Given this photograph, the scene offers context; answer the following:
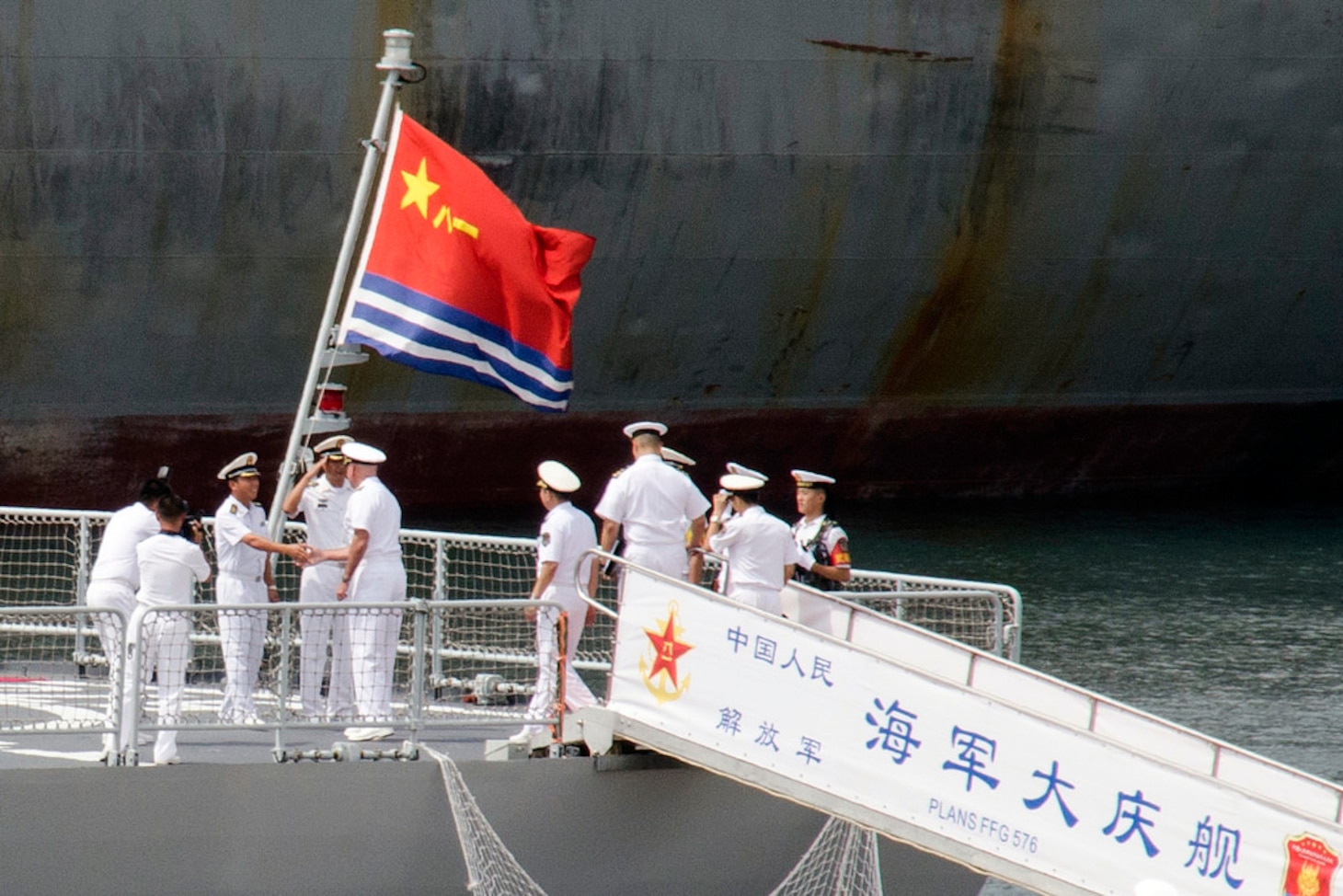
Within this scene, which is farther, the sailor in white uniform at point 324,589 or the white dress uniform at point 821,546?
→ the white dress uniform at point 821,546

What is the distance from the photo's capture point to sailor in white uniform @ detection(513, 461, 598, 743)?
8.48 m

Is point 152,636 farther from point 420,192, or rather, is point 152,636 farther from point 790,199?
point 790,199

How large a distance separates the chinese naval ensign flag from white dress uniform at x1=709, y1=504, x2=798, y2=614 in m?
1.20

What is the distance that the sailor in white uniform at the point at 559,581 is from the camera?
8477 millimetres

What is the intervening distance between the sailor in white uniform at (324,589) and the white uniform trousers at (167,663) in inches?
21.3

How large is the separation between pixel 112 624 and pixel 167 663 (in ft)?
1.47

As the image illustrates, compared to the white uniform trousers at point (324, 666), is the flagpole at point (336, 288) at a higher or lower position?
higher

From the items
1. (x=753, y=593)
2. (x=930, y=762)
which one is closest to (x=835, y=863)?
(x=930, y=762)

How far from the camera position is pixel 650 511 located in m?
9.16

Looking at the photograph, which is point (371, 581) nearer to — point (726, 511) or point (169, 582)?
point (169, 582)

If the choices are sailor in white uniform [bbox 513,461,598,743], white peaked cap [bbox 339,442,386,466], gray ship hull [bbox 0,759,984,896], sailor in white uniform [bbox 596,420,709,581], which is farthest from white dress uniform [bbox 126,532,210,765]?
sailor in white uniform [bbox 596,420,709,581]

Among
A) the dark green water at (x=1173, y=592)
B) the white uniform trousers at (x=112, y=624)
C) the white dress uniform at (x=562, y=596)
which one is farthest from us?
the dark green water at (x=1173, y=592)

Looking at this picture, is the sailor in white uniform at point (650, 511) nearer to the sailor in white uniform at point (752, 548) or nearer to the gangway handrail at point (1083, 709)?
the sailor in white uniform at point (752, 548)

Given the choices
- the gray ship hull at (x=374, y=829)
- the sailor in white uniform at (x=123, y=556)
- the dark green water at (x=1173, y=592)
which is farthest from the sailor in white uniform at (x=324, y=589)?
the dark green water at (x=1173, y=592)
